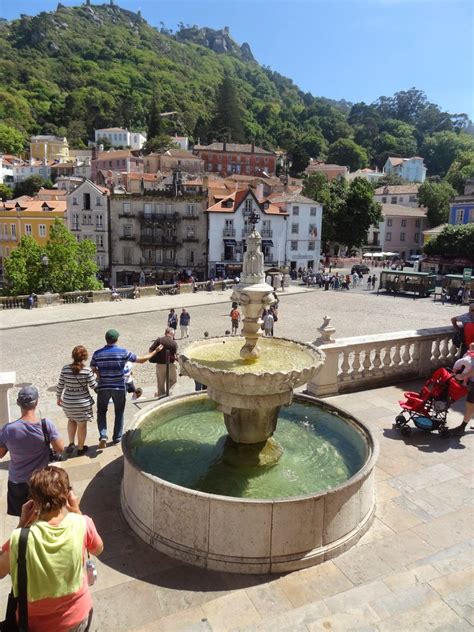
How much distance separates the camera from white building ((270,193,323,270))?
183 feet

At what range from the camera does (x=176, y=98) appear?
152 metres

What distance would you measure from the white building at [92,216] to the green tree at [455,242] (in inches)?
1416

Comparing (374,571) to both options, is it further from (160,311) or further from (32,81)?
→ (32,81)

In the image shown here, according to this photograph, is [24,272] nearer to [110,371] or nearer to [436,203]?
[110,371]

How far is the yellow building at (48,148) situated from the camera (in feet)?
373

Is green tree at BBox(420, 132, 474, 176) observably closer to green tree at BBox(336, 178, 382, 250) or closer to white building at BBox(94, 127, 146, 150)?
green tree at BBox(336, 178, 382, 250)

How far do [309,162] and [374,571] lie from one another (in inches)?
4797

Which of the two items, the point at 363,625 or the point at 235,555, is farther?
the point at 235,555

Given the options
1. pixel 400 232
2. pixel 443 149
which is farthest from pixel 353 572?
pixel 443 149

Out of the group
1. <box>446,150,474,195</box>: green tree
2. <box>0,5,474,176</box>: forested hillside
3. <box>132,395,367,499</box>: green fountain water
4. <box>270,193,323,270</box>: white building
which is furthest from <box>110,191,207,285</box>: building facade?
<box>0,5,474,176</box>: forested hillside

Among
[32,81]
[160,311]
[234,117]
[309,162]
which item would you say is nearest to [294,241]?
[160,311]

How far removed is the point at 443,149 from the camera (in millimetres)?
131875

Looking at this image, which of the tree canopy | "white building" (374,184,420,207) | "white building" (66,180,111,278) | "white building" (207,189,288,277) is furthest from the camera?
"white building" (374,184,420,207)

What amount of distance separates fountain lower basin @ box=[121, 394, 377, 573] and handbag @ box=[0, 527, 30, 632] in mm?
1788
